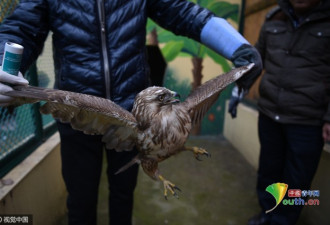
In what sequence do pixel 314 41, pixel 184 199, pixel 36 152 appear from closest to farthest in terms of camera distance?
pixel 314 41 → pixel 36 152 → pixel 184 199

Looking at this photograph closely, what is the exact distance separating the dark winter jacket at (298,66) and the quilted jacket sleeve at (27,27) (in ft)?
6.08

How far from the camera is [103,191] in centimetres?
319

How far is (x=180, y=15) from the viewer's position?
150cm

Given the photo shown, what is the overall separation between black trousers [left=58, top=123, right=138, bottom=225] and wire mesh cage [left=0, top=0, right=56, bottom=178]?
0.54 m

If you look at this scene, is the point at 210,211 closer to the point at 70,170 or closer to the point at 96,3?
the point at 70,170

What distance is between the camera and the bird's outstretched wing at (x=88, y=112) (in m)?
1.02

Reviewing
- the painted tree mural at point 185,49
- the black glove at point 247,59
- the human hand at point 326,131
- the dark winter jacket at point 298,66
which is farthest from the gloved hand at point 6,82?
the painted tree mural at point 185,49

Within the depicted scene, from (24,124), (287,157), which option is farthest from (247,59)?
(24,124)

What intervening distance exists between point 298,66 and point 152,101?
4.89ft

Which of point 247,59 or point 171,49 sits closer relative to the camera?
point 247,59

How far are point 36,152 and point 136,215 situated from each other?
4.13 ft

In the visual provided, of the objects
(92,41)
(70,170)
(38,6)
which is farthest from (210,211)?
(38,6)
